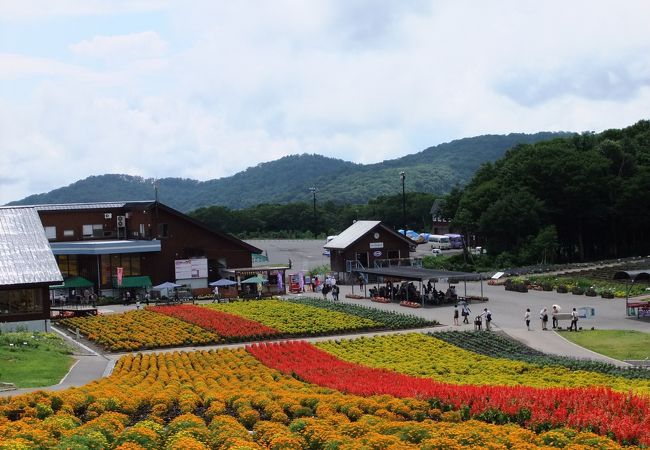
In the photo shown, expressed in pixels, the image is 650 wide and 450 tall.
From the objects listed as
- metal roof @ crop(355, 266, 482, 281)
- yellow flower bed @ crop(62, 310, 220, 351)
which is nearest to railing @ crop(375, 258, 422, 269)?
metal roof @ crop(355, 266, 482, 281)

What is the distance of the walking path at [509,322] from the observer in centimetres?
3569

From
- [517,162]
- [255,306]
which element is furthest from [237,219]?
[255,306]

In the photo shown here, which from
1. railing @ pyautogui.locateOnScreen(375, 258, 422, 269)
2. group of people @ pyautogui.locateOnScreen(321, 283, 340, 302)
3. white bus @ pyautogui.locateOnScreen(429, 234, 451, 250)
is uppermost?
white bus @ pyautogui.locateOnScreen(429, 234, 451, 250)

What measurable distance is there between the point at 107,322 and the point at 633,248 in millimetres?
62877

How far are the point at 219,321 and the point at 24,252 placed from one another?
12166 mm

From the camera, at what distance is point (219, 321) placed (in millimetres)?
47781

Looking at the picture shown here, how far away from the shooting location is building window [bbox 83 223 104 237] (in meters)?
75.3

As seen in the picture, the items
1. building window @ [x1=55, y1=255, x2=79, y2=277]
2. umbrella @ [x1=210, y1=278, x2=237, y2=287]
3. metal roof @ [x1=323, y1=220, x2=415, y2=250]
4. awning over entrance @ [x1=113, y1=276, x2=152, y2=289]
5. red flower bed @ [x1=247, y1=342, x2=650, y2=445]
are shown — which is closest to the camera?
red flower bed @ [x1=247, y1=342, x2=650, y2=445]

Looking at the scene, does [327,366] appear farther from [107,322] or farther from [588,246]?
[588,246]

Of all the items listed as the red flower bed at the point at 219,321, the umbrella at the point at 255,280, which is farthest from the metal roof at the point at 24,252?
the umbrella at the point at 255,280

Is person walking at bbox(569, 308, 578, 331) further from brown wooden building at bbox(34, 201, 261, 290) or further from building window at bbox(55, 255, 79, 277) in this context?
building window at bbox(55, 255, 79, 277)

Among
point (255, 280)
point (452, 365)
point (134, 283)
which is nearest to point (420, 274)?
point (255, 280)

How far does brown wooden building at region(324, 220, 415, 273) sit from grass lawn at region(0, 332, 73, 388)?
3689cm

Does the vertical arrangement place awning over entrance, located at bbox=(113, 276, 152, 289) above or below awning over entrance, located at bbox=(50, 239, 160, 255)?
below
